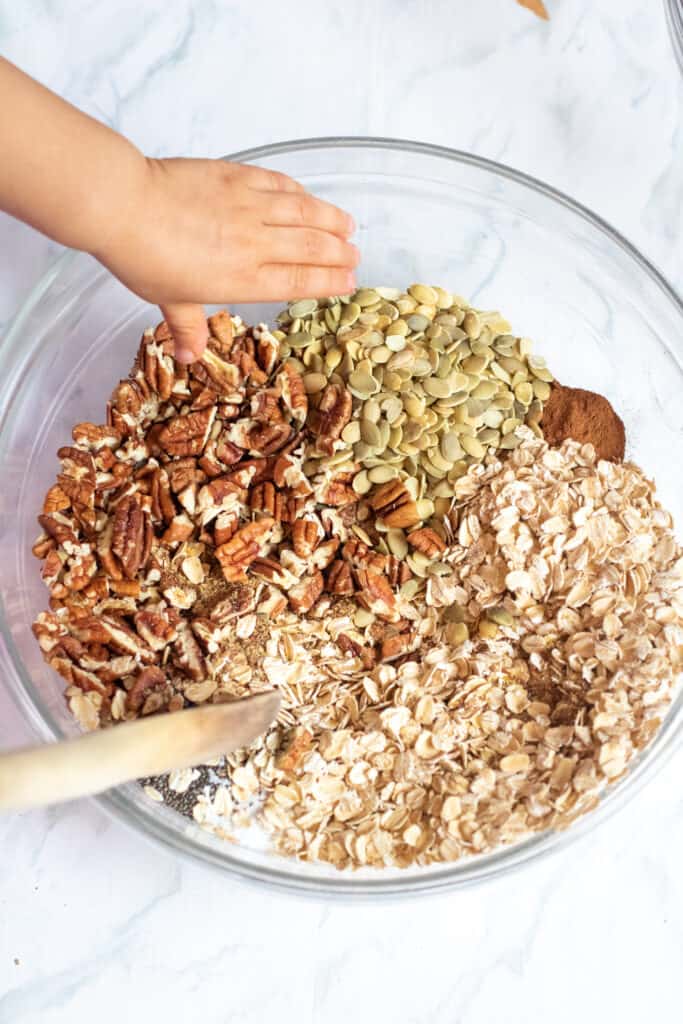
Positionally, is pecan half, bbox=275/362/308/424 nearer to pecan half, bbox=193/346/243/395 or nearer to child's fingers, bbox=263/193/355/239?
pecan half, bbox=193/346/243/395

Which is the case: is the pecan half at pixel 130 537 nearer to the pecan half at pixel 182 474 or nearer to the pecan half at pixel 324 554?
the pecan half at pixel 182 474

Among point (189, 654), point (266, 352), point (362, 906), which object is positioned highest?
point (266, 352)

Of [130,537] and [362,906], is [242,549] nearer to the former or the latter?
[130,537]

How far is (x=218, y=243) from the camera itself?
0.90 meters

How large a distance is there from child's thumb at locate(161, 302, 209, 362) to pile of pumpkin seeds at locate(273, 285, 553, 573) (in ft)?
0.47

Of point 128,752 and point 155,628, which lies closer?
point 128,752

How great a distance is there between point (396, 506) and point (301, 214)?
32 cm

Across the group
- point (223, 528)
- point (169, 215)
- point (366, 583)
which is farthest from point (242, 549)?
point (169, 215)

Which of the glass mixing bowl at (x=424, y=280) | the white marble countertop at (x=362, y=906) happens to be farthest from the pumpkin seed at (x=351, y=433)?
the white marble countertop at (x=362, y=906)

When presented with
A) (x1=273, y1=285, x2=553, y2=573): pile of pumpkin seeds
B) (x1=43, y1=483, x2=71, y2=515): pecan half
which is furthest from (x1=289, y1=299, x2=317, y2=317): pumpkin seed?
(x1=43, y1=483, x2=71, y2=515): pecan half

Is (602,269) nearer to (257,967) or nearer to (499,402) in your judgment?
(499,402)

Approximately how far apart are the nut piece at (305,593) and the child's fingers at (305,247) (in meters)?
0.33

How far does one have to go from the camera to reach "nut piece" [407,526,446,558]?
1.03m

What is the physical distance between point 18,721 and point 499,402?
0.66m
